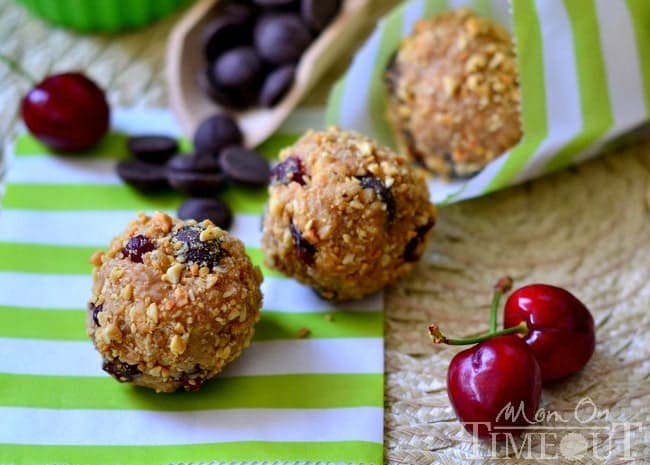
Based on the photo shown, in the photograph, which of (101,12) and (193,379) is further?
(101,12)

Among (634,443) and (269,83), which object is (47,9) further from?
(634,443)

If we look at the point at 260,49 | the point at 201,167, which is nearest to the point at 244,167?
the point at 201,167

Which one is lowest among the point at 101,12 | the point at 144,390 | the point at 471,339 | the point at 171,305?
the point at 144,390

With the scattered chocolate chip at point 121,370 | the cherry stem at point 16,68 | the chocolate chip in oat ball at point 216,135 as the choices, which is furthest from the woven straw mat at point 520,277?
the scattered chocolate chip at point 121,370

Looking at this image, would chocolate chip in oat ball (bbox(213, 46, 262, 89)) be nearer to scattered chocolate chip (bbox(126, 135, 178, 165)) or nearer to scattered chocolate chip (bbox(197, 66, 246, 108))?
scattered chocolate chip (bbox(197, 66, 246, 108))

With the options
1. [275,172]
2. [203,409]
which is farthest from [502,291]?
[203,409]

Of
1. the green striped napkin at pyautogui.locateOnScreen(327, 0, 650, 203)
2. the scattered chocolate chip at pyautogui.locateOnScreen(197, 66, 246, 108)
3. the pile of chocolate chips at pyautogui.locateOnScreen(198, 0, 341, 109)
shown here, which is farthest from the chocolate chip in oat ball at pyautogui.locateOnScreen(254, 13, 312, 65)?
the green striped napkin at pyautogui.locateOnScreen(327, 0, 650, 203)

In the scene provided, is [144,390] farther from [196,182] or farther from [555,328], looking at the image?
[555,328]
